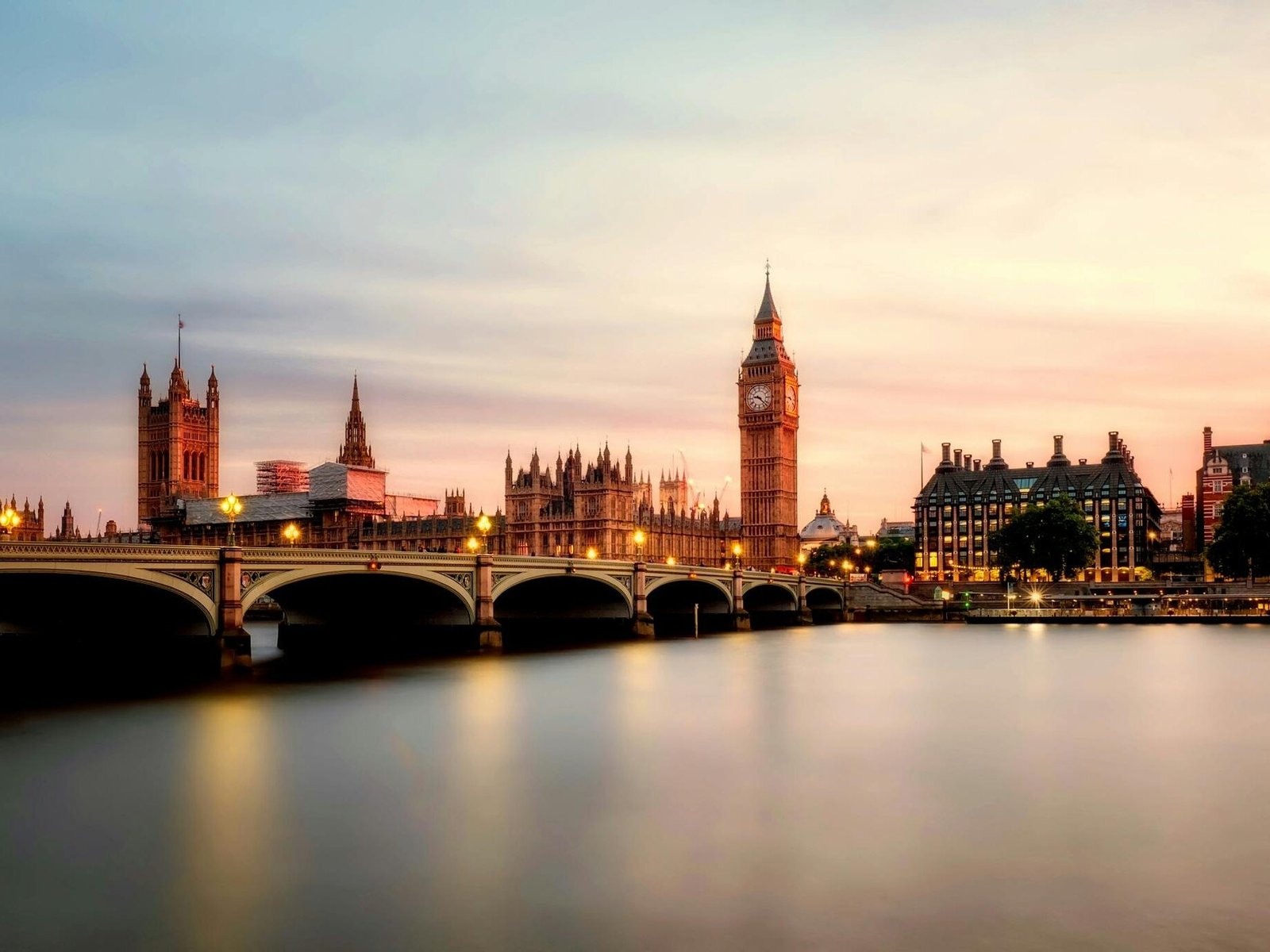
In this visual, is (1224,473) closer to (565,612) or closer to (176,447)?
(565,612)

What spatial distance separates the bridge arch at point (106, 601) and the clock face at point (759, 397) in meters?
113

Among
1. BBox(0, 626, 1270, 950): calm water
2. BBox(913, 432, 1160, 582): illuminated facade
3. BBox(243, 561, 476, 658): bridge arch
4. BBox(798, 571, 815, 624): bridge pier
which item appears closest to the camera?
BBox(0, 626, 1270, 950): calm water

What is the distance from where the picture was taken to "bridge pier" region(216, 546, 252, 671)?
131ft

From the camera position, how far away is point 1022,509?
511ft

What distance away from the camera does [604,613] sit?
239 feet

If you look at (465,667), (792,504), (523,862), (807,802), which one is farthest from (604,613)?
(792,504)

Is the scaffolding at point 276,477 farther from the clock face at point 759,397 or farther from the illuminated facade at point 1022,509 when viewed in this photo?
the illuminated facade at point 1022,509

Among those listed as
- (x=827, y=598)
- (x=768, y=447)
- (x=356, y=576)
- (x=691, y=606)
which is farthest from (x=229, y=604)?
(x=768, y=447)

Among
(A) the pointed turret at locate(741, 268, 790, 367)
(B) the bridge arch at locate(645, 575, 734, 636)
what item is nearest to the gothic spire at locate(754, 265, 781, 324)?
(A) the pointed turret at locate(741, 268, 790, 367)

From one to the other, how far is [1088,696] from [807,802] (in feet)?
71.6

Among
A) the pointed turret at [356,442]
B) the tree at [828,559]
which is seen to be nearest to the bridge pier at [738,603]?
the tree at [828,559]

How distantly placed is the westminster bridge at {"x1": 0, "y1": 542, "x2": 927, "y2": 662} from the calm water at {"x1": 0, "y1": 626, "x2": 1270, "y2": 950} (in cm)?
437

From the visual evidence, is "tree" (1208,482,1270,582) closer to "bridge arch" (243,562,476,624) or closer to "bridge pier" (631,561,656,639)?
"bridge pier" (631,561,656,639)

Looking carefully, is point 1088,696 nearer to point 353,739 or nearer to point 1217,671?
point 1217,671
